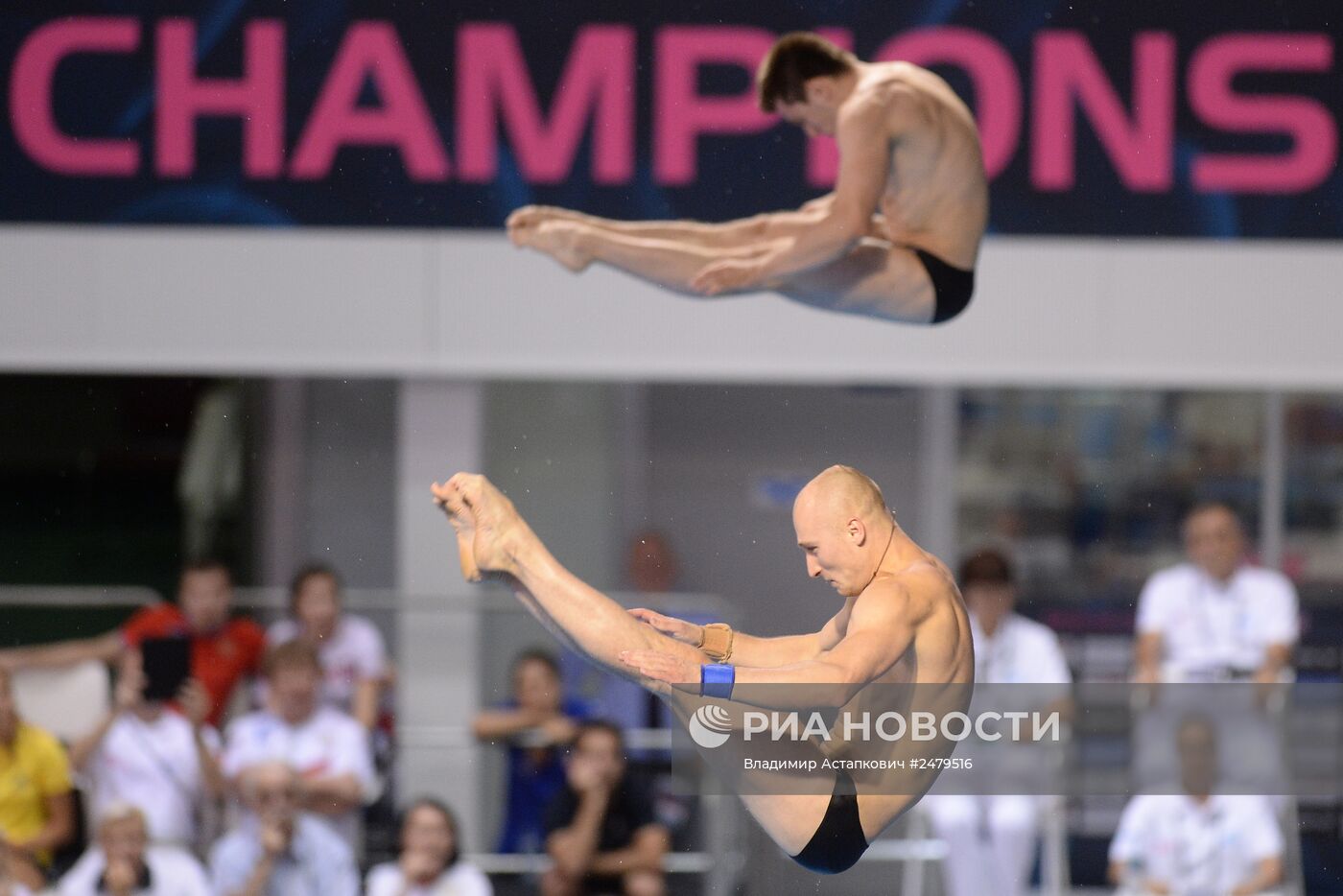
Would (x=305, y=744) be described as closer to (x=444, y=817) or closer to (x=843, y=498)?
(x=444, y=817)

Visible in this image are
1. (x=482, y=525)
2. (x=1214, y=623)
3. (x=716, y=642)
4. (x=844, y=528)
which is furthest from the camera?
(x=1214, y=623)

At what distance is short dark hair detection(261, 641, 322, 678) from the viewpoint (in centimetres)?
599

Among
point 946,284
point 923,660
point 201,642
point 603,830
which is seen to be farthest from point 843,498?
point 201,642

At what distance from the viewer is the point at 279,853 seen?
581 cm

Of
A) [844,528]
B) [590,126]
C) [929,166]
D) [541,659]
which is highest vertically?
[590,126]

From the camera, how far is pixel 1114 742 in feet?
26.8

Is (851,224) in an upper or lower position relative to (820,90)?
lower

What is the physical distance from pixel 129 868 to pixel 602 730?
5.35 ft

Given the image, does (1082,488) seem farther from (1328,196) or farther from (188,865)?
(188,865)

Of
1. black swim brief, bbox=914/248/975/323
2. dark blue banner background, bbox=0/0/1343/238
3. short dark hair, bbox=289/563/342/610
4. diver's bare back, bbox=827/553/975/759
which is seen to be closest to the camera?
diver's bare back, bbox=827/553/975/759

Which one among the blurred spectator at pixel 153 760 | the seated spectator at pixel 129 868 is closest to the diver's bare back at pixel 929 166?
the blurred spectator at pixel 153 760

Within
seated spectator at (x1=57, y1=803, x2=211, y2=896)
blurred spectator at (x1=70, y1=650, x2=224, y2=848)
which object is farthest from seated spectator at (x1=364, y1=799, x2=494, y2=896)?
blurred spectator at (x1=70, y1=650, x2=224, y2=848)

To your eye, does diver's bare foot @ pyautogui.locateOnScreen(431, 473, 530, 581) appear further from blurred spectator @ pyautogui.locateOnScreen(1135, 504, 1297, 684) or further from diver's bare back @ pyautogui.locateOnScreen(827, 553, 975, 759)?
blurred spectator @ pyautogui.locateOnScreen(1135, 504, 1297, 684)

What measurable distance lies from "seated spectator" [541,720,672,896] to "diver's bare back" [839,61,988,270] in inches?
87.1
